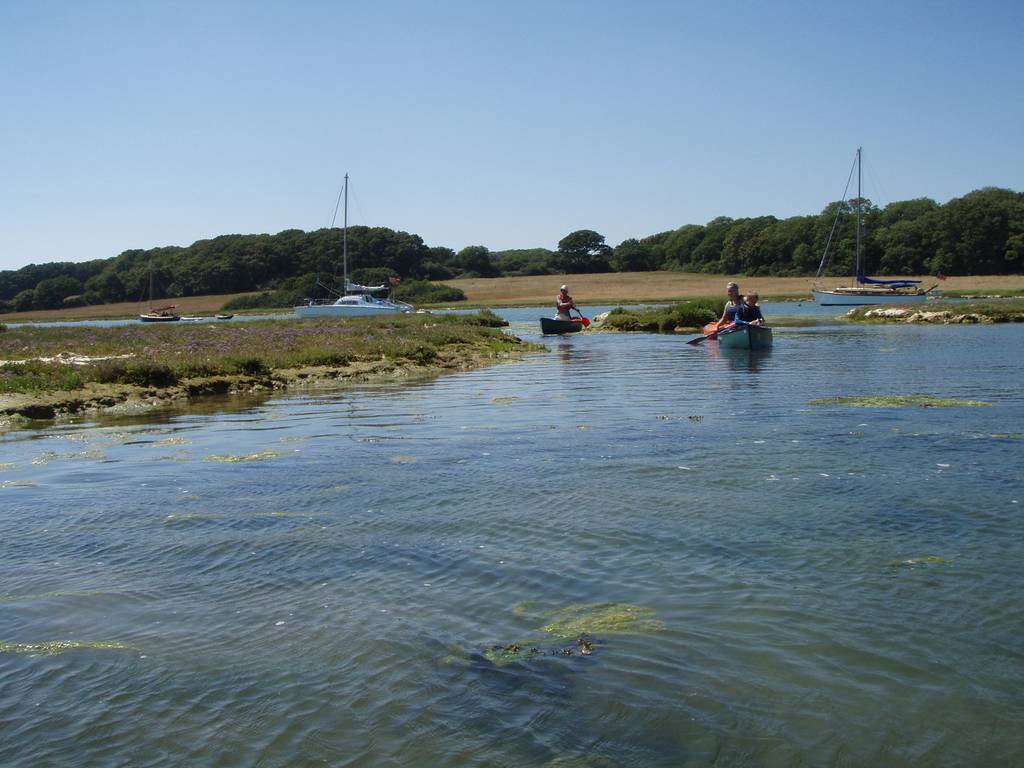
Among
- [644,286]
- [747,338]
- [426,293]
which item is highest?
[644,286]

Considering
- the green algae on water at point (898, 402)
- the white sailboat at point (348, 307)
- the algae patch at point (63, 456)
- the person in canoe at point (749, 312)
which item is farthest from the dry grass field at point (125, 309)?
the green algae on water at point (898, 402)

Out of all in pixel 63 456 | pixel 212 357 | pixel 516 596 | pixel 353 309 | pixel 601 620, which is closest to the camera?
pixel 601 620

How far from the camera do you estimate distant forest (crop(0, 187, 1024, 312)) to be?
109062 millimetres

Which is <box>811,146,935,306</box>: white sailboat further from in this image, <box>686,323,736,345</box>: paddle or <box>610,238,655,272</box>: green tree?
<box>610,238,655,272</box>: green tree

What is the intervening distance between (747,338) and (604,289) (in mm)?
87192

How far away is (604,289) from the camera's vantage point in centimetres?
11619

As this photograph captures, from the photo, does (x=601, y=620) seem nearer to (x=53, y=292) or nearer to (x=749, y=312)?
(x=749, y=312)

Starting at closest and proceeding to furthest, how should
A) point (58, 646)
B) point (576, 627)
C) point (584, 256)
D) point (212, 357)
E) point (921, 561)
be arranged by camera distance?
point (58, 646), point (576, 627), point (921, 561), point (212, 357), point (584, 256)

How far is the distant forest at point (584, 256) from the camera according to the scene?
10906 cm

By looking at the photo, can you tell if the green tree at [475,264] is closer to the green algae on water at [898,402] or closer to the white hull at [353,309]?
the white hull at [353,309]

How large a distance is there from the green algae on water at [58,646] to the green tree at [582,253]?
147798mm

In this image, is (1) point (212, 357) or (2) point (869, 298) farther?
(2) point (869, 298)

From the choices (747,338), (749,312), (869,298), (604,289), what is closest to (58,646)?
(747,338)

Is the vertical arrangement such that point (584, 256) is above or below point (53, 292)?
above
